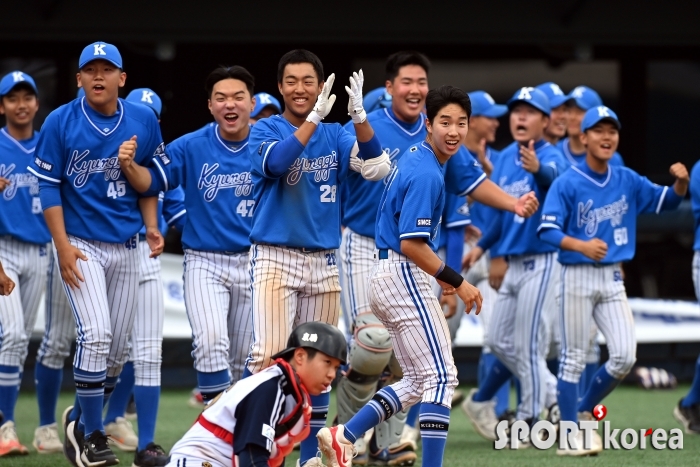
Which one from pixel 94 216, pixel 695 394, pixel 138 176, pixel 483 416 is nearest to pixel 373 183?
pixel 138 176

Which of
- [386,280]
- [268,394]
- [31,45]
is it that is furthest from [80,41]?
[268,394]

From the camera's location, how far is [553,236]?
672 centimetres

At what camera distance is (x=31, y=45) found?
10.8m

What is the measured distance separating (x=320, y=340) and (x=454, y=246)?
9.16ft

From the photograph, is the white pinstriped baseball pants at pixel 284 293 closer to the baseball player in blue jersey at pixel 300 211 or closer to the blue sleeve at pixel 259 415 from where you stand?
the baseball player in blue jersey at pixel 300 211

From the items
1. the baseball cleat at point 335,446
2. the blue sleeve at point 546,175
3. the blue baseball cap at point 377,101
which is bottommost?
the baseball cleat at point 335,446

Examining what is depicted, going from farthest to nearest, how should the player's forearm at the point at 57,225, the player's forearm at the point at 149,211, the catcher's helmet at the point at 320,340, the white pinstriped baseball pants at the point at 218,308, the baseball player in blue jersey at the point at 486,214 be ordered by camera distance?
the baseball player in blue jersey at the point at 486,214 → the player's forearm at the point at 149,211 → the white pinstriped baseball pants at the point at 218,308 → the player's forearm at the point at 57,225 → the catcher's helmet at the point at 320,340

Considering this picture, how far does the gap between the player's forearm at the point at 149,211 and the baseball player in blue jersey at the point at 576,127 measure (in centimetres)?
302

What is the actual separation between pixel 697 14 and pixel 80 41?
5417 mm

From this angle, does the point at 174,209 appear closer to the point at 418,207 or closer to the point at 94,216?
the point at 94,216

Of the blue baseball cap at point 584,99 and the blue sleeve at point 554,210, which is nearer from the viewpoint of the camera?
the blue sleeve at point 554,210

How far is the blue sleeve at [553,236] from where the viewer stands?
669 centimetres

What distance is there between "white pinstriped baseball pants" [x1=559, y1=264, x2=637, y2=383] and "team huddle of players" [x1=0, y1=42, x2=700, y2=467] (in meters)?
0.01

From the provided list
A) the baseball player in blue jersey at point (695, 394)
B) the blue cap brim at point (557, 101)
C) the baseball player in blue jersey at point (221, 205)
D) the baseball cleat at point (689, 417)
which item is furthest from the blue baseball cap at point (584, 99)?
the baseball player in blue jersey at point (221, 205)
